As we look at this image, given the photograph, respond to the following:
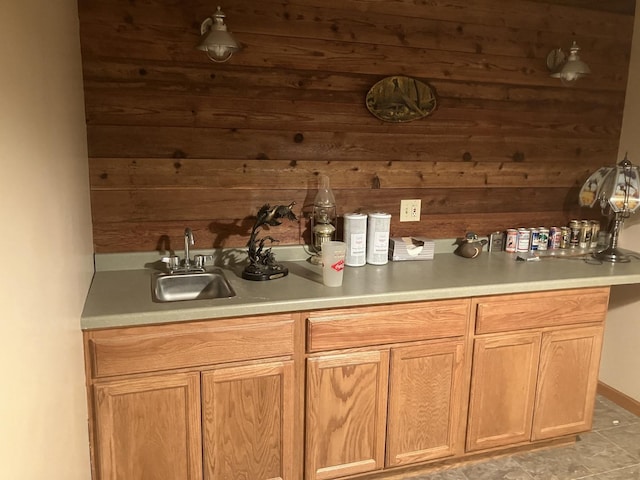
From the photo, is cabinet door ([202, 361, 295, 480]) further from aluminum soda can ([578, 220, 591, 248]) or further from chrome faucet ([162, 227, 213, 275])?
aluminum soda can ([578, 220, 591, 248])

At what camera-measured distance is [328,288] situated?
2.02 metres

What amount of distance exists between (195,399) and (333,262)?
717 millimetres

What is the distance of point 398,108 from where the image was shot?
2.48 metres

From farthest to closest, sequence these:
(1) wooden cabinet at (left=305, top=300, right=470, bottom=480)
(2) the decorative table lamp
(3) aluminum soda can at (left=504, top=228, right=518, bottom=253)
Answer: (3) aluminum soda can at (left=504, top=228, right=518, bottom=253) < (2) the decorative table lamp < (1) wooden cabinet at (left=305, top=300, right=470, bottom=480)

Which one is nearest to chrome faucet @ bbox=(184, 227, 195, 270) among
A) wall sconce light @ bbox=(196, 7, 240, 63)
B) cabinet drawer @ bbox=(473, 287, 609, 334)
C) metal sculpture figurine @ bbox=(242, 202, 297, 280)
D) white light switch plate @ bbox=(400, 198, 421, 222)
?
metal sculpture figurine @ bbox=(242, 202, 297, 280)

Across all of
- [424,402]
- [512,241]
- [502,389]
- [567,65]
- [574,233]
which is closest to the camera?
[424,402]

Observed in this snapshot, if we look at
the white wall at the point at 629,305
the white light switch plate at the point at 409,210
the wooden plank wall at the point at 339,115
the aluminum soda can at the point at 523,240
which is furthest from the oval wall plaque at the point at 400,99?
the white wall at the point at 629,305

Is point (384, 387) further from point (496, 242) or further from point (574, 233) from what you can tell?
point (574, 233)

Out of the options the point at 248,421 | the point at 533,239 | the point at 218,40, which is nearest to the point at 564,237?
the point at 533,239

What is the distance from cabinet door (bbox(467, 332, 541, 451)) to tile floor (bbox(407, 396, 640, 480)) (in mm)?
137

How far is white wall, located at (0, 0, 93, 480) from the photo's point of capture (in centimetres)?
87

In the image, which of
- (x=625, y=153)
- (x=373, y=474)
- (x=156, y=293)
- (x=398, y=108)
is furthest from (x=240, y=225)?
(x=625, y=153)

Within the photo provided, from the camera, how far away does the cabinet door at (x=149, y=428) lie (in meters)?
1.75

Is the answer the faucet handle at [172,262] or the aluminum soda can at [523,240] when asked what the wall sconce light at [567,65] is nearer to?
the aluminum soda can at [523,240]
